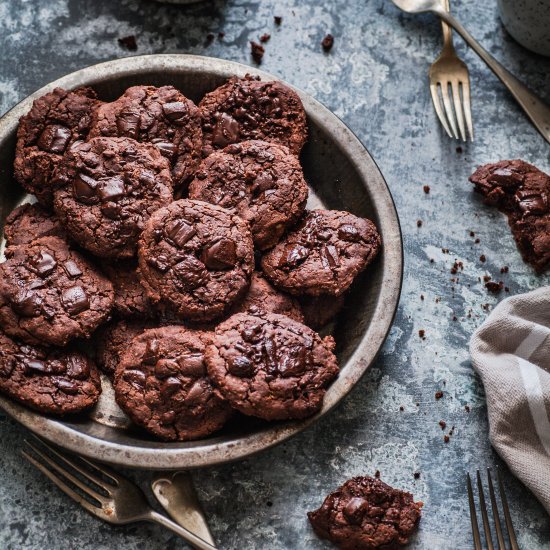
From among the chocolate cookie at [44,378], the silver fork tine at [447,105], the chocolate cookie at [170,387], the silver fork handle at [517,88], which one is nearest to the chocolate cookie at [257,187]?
the chocolate cookie at [170,387]

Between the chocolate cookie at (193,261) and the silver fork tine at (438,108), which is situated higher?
the silver fork tine at (438,108)

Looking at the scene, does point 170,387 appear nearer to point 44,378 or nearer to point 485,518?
point 44,378

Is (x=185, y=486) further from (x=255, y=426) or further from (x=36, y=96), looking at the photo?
(x=36, y=96)

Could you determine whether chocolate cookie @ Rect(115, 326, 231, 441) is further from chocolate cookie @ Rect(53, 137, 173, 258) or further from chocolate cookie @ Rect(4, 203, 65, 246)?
chocolate cookie @ Rect(4, 203, 65, 246)

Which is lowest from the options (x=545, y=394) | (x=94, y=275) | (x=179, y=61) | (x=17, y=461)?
(x=17, y=461)

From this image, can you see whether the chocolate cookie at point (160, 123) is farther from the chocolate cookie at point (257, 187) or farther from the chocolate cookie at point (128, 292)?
the chocolate cookie at point (128, 292)

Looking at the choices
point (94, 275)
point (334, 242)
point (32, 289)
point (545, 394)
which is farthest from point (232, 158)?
point (545, 394)

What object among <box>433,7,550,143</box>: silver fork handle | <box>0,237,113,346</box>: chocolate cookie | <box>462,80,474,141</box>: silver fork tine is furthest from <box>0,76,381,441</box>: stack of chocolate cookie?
<box>433,7,550,143</box>: silver fork handle
